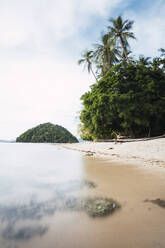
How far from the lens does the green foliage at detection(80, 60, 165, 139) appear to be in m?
9.62

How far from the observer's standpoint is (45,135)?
5634 cm

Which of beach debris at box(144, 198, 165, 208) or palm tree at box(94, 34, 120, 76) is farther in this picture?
palm tree at box(94, 34, 120, 76)

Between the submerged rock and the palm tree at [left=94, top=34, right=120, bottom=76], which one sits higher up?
the palm tree at [left=94, top=34, right=120, bottom=76]

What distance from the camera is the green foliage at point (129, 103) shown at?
9.62 meters

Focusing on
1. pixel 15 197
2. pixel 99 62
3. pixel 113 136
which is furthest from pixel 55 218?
pixel 99 62

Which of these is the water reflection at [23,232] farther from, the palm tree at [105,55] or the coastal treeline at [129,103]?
the palm tree at [105,55]

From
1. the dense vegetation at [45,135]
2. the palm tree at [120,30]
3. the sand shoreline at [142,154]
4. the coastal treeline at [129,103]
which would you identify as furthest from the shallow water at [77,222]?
the dense vegetation at [45,135]

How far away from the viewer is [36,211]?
1.25 m

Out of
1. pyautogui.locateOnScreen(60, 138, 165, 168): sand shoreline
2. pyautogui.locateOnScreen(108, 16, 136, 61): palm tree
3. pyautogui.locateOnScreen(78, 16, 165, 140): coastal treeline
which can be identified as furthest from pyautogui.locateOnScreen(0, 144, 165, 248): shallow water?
pyautogui.locateOnScreen(108, 16, 136, 61): palm tree

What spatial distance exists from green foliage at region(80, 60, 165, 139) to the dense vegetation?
43.9 meters

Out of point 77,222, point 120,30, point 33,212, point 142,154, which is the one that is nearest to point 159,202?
Answer: point 77,222

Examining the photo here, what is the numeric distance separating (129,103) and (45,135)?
50723mm

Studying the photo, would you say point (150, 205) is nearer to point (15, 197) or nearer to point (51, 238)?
point (51, 238)

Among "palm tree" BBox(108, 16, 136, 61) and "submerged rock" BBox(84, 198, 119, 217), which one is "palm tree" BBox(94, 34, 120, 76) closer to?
"palm tree" BBox(108, 16, 136, 61)
